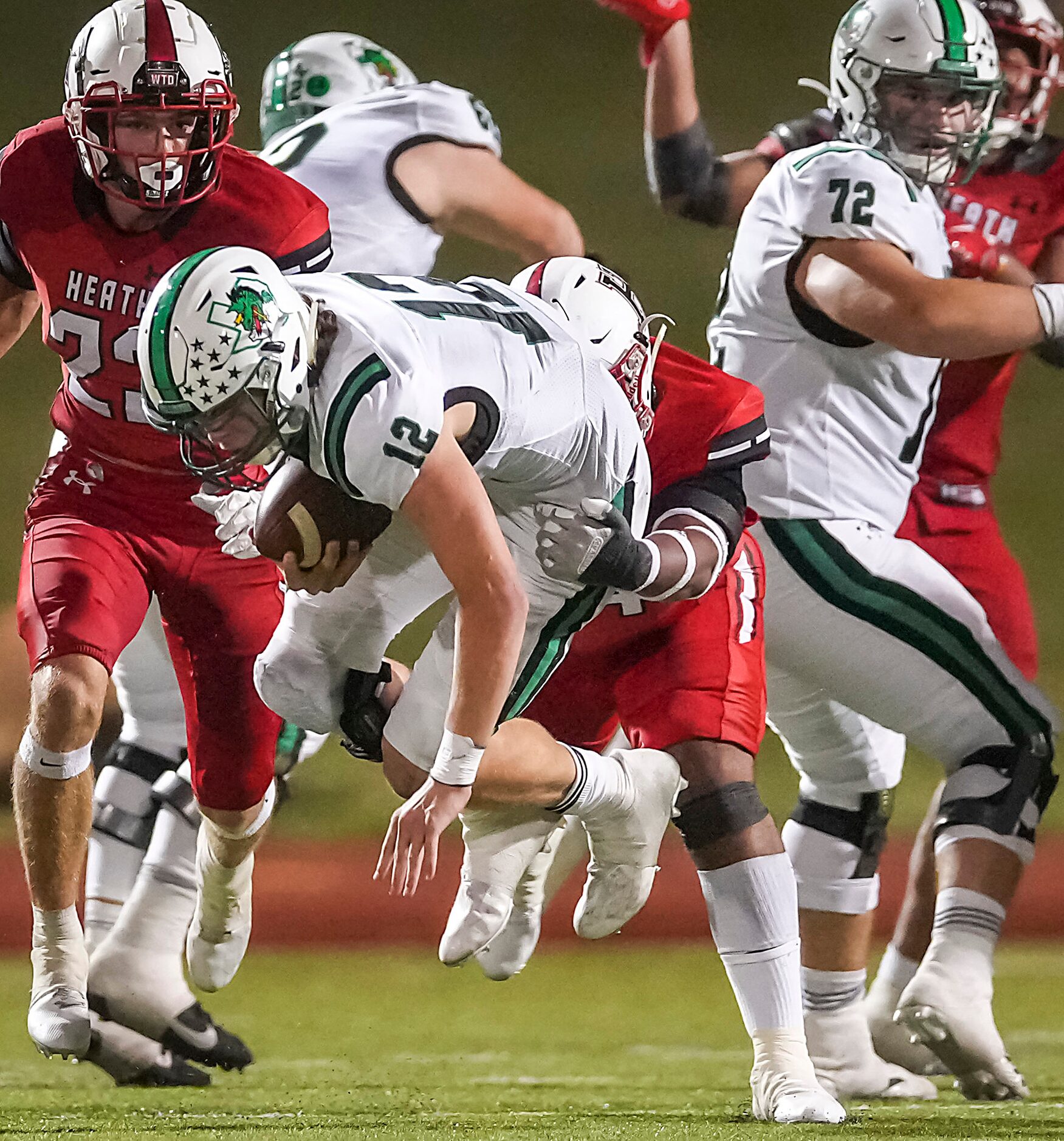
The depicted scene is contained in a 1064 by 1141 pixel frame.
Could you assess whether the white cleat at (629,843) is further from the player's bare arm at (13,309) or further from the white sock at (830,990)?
the player's bare arm at (13,309)

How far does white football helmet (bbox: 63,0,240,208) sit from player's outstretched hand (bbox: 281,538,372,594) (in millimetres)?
693

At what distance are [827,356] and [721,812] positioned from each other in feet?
2.68

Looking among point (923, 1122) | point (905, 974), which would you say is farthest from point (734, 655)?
point (905, 974)

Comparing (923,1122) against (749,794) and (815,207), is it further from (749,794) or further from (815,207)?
→ (815,207)

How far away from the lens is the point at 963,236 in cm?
332

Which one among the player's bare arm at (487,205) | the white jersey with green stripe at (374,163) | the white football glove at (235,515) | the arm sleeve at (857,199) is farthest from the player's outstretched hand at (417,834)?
the player's bare arm at (487,205)

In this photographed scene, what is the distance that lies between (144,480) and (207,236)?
0.38m

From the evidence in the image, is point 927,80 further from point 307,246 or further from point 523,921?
point 523,921

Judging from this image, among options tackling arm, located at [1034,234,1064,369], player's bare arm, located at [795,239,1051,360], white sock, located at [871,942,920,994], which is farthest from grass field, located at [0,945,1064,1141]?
tackling arm, located at [1034,234,1064,369]

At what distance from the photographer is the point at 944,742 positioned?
110 inches

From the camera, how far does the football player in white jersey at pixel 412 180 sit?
3414 millimetres

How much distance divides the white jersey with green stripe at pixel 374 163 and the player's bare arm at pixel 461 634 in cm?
134

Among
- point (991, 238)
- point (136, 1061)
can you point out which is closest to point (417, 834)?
point (136, 1061)

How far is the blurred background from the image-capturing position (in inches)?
242
